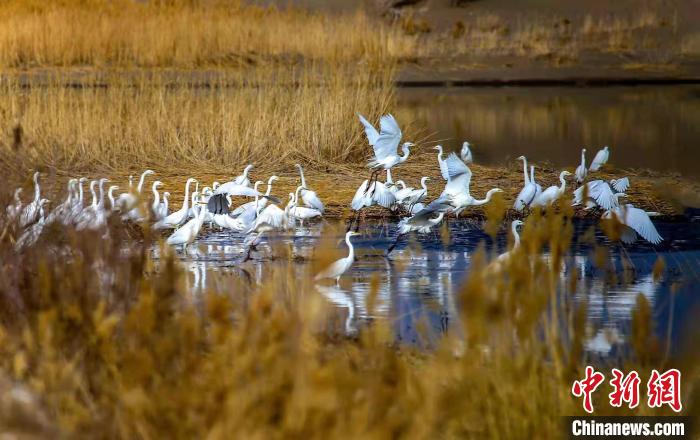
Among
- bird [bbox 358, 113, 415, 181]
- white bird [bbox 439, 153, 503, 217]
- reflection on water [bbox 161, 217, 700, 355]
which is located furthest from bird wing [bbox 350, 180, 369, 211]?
bird [bbox 358, 113, 415, 181]

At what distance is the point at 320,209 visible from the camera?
8.85 metres

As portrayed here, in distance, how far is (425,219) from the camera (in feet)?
25.8

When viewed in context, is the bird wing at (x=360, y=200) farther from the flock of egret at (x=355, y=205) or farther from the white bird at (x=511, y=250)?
the white bird at (x=511, y=250)

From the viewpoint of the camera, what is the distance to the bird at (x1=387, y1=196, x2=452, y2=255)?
7766mm

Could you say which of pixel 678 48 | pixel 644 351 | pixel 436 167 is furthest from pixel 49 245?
pixel 678 48

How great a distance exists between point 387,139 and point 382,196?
1.02 metres

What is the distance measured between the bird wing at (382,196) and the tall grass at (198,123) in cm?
278

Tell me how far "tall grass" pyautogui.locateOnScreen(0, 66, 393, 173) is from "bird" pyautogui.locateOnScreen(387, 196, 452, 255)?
3.58 meters

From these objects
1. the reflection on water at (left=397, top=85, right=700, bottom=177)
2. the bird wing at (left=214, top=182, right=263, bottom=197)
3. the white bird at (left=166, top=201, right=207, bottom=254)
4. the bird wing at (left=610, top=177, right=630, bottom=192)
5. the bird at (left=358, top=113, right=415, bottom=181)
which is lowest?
the reflection on water at (left=397, top=85, right=700, bottom=177)

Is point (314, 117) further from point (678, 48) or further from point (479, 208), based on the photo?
point (678, 48)

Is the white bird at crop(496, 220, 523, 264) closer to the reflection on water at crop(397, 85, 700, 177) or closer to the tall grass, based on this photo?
the tall grass

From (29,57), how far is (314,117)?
A: 9936 millimetres

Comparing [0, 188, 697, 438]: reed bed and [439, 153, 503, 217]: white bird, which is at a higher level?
[0, 188, 697, 438]: reed bed

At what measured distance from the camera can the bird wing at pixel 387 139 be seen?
9500 millimetres
